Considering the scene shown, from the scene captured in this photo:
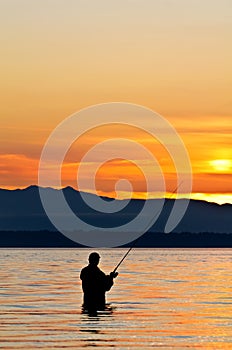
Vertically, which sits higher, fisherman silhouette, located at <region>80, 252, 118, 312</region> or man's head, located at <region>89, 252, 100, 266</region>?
man's head, located at <region>89, 252, 100, 266</region>

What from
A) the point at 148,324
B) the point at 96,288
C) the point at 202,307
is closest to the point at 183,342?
the point at 148,324

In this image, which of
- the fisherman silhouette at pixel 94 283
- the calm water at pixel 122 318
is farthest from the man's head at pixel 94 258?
the calm water at pixel 122 318

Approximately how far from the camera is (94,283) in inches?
1236

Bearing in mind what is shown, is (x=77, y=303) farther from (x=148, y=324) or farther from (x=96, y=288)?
(x=148, y=324)

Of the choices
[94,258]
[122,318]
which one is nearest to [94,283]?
[94,258]

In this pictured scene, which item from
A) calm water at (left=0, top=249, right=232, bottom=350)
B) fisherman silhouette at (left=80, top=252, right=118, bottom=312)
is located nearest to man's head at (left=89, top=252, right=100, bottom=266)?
fisherman silhouette at (left=80, top=252, right=118, bottom=312)

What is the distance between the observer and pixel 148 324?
93.6 ft

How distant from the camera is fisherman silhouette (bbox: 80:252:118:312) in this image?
3105 centimetres

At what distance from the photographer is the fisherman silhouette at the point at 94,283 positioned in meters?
31.0

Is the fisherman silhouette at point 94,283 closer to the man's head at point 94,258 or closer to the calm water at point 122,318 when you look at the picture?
the man's head at point 94,258

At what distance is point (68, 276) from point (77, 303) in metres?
19.6

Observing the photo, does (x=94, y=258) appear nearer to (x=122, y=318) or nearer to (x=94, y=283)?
(x=94, y=283)

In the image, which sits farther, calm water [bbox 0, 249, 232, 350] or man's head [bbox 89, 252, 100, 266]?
man's head [bbox 89, 252, 100, 266]

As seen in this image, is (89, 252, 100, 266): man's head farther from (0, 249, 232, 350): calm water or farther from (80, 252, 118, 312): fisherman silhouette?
(0, 249, 232, 350): calm water
